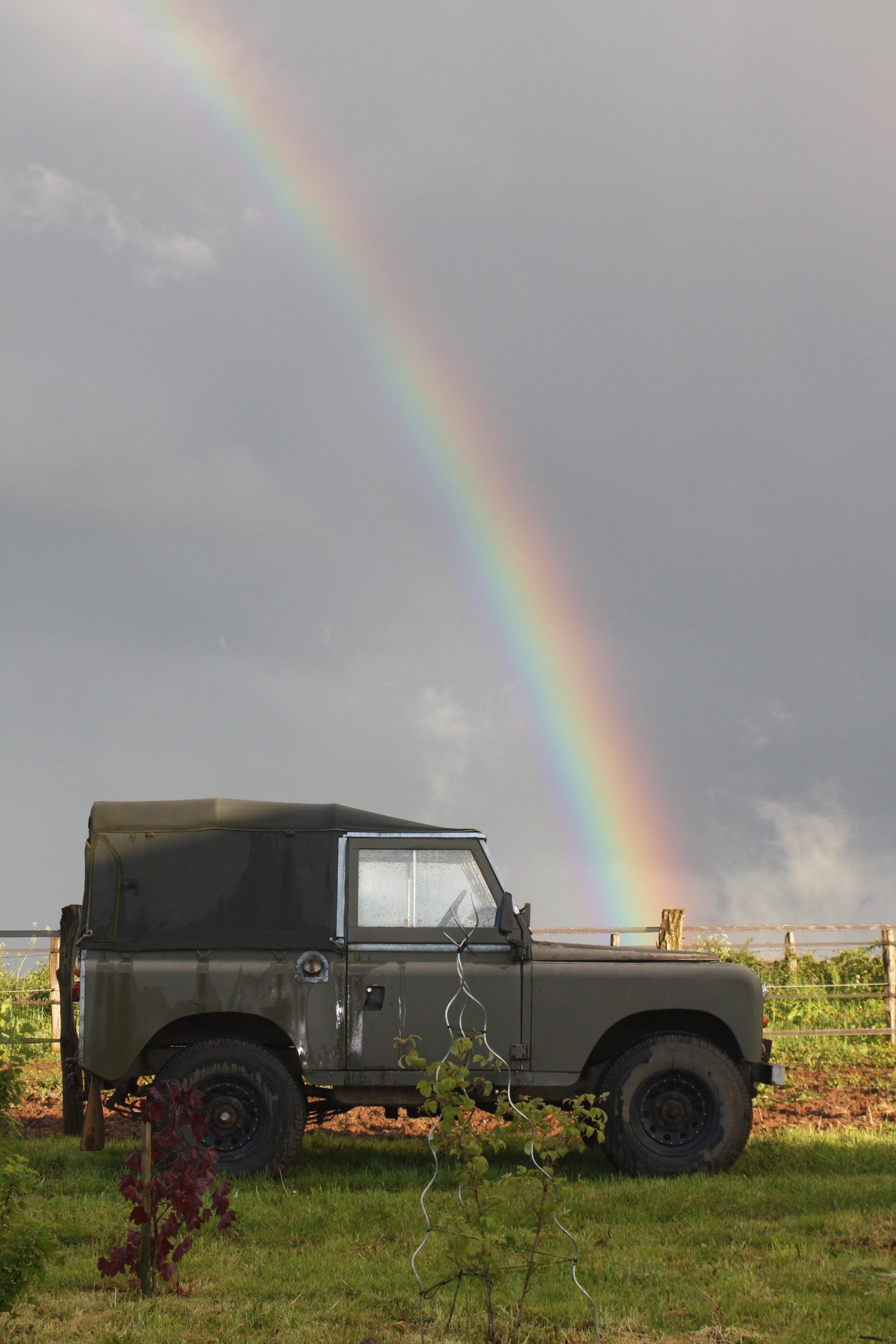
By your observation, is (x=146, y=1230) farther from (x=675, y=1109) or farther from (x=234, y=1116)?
(x=675, y=1109)

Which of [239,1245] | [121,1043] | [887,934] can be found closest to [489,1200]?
[239,1245]

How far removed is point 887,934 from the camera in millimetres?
16219

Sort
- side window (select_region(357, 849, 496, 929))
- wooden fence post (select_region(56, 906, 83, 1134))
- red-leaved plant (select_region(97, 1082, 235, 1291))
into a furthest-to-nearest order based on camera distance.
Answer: wooden fence post (select_region(56, 906, 83, 1134)), side window (select_region(357, 849, 496, 929)), red-leaved plant (select_region(97, 1082, 235, 1291))

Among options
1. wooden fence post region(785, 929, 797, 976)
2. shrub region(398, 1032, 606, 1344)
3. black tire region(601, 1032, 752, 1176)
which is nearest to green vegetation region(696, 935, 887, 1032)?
wooden fence post region(785, 929, 797, 976)

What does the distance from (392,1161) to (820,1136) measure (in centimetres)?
358

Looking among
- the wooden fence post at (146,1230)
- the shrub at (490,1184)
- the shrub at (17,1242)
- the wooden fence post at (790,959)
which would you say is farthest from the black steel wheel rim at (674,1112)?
the wooden fence post at (790,959)

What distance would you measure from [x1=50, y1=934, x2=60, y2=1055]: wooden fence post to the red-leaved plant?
313 inches

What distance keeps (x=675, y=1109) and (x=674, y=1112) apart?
3 cm

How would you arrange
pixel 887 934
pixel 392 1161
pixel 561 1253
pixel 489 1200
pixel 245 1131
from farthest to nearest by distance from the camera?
pixel 887 934 < pixel 392 1161 < pixel 245 1131 < pixel 561 1253 < pixel 489 1200

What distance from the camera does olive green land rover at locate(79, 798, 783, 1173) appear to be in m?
8.09

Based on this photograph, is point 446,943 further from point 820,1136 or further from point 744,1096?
point 820,1136

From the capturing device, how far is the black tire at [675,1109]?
26.6 ft

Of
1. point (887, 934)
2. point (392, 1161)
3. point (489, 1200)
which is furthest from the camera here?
point (887, 934)

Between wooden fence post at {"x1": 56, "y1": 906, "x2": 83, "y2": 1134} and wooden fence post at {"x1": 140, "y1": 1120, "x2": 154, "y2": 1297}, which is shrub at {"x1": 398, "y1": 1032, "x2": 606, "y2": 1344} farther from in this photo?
wooden fence post at {"x1": 56, "y1": 906, "x2": 83, "y2": 1134}
